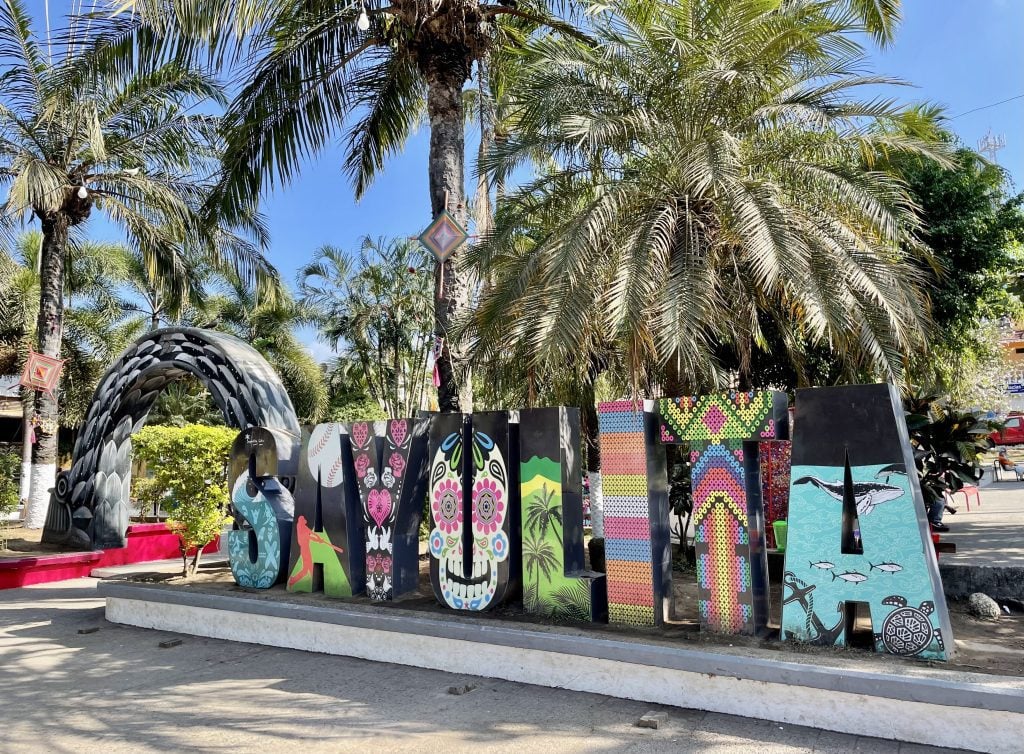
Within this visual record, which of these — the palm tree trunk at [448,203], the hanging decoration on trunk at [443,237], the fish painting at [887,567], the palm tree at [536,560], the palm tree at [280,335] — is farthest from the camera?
the palm tree at [280,335]

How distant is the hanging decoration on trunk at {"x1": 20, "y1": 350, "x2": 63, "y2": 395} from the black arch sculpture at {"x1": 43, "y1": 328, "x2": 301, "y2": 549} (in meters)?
1.95

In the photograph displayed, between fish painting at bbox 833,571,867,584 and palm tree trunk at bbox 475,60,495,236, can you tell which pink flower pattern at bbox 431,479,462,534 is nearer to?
fish painting at bbox 833,571,867,584

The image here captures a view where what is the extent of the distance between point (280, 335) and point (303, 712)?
25.2m

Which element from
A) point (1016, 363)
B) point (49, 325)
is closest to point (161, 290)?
point (49, 325)

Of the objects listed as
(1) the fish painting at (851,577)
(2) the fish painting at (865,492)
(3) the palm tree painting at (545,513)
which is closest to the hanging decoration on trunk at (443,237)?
(3) the palm tree painting at (545,513)

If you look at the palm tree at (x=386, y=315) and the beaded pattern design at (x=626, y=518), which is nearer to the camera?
the beaded pattern design at (x=626, y=518)

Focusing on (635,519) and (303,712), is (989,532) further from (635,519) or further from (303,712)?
(303,712)

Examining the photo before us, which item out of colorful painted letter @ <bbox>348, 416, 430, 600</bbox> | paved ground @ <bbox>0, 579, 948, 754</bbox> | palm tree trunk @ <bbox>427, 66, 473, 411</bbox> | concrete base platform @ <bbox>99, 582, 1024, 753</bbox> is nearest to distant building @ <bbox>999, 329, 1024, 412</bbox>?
palm tree trunk @ <bbox>427, 66, 473, 411</bbox>

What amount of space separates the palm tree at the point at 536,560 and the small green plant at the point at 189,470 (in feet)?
16.2

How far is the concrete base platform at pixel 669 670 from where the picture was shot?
14.5ft

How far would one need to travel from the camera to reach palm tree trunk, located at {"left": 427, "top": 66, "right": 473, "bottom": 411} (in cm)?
917

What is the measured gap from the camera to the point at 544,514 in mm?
6648

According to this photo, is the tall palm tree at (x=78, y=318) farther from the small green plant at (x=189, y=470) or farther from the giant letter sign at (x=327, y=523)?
the giant letter sign at (x=327, y=523)

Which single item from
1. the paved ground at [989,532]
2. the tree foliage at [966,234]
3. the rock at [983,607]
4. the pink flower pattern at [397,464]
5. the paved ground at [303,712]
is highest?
the tree foliage at [966,234]
